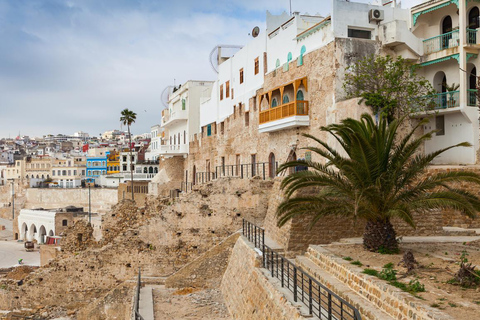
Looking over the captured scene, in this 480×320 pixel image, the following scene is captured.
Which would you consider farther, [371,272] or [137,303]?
[137,303]

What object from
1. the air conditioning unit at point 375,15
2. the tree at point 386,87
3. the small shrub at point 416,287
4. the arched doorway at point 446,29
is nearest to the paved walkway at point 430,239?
the tree at point 386,87

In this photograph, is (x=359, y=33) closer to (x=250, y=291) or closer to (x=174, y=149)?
(x=250, y=291)

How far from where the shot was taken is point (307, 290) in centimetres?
1145

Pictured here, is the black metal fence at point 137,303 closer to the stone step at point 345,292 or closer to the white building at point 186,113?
the stone step at point 345,292

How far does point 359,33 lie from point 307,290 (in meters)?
11.8

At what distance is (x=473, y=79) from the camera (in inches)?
750

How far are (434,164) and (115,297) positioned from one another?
42.6 ft

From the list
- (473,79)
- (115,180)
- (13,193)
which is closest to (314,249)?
(473,79)

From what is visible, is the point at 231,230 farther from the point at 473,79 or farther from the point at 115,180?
the point at 115,180

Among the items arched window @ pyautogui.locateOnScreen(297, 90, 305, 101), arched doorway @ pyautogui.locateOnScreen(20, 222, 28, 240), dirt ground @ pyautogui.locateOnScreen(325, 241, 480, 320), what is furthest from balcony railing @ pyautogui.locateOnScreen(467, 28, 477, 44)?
arched doorway @ pyautogui.locateOnScreen(20, 222, 28, 240)

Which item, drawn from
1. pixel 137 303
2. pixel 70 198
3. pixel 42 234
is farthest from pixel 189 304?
pixel 70 198

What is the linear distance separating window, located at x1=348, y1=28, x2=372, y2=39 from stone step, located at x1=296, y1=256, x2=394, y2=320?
1001 centimetres

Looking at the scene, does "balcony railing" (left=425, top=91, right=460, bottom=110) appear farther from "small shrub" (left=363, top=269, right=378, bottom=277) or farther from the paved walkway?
"small shrub" (left=363, top=269, right=378, bottom=277)

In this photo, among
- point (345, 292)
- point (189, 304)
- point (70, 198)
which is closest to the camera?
point (345, 292)
